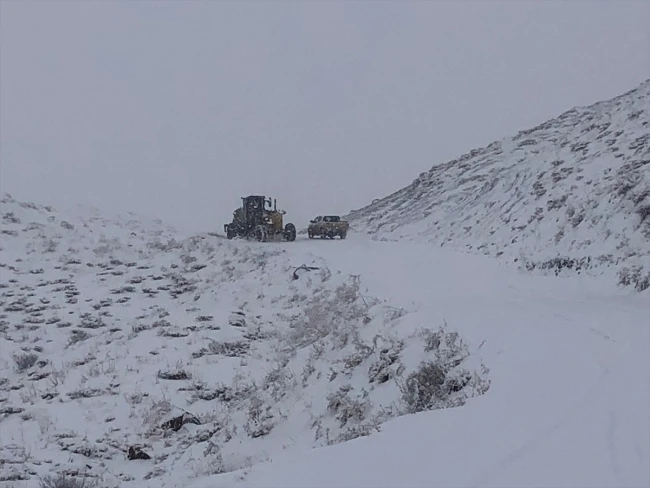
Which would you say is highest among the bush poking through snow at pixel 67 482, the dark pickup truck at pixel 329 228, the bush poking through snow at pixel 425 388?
the dark pickup truck at pixel 329 228

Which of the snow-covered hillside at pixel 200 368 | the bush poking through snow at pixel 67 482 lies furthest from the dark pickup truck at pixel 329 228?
the bush poking through snow at pixel 67 482

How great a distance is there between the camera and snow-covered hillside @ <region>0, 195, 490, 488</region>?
7305mm

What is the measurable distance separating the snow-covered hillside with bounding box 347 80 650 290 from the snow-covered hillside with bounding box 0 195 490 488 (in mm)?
5565

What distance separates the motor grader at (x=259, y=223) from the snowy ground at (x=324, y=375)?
30.8ft

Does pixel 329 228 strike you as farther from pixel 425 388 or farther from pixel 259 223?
pixel 425 388

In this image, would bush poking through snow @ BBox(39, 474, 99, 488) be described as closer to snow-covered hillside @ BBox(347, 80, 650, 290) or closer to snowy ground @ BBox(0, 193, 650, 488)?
snowy ground @ BBox(0, 193, 650, 488)

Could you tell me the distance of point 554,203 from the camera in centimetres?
2147

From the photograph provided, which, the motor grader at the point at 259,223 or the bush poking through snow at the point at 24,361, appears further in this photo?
the motor grader at the point at 259,223

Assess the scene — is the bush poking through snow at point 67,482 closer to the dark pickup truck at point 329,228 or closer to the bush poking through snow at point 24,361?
the bush poking through snow at point 24,361

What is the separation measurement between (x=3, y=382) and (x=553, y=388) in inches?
370

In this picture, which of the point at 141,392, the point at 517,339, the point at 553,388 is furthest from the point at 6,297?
the point at 553,388

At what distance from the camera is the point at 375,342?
8773mm

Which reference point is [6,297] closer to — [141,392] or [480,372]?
[141,392]

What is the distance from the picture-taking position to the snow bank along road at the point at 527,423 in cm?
388
